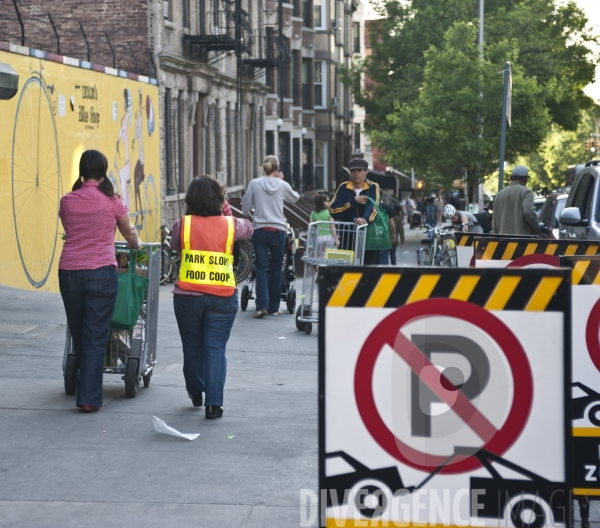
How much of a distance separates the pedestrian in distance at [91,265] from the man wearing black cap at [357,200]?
4843 millimetres

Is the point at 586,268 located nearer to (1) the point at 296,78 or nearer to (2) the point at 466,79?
(2) the point at 466,79

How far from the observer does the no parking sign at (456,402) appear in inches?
149

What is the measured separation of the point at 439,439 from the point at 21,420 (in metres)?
4.23

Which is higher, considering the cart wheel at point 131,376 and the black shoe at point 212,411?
the cart wheel at point 131,376

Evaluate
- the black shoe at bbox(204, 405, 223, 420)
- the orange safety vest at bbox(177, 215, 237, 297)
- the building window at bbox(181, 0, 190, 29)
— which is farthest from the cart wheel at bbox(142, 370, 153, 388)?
the building window at bbox(181, 0, 190, 29)

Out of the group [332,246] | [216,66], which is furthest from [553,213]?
[216,66]

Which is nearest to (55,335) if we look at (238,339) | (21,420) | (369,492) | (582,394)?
(238,339)

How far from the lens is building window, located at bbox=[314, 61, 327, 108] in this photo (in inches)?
2100

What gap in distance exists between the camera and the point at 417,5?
4862 centimetres

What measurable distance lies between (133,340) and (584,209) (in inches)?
278

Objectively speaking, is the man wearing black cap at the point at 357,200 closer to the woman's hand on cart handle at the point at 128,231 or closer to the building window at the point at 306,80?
the woman's hand on cart handle at the point at 128,231

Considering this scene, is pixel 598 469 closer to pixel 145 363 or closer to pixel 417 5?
pixel 145 363

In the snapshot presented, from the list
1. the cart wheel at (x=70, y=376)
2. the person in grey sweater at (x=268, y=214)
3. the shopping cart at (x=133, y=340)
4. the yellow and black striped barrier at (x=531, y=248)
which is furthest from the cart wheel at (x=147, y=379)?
the person in grey sweater at (x=268, y=214)

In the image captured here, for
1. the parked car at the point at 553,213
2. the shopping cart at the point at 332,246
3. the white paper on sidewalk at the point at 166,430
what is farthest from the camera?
the parked car at the point at 553,213
